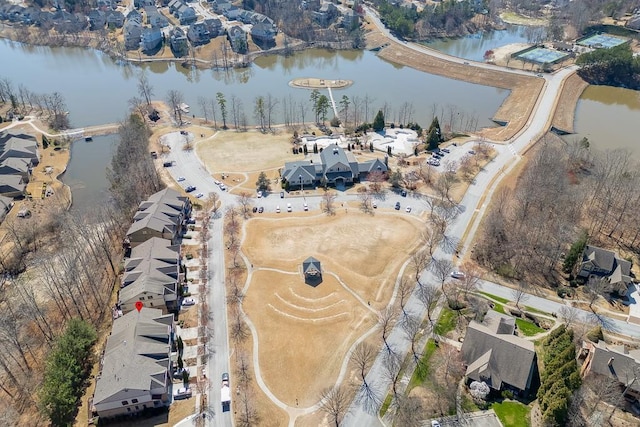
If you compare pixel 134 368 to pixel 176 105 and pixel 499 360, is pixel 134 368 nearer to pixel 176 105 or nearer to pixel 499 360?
pixel 499 360

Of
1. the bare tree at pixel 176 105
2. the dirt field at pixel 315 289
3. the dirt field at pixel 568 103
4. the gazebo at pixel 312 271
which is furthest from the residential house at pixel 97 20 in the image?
the dirt field at pixel 568 103

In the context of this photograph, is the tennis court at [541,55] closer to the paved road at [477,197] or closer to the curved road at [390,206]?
the paved road at [477,197]

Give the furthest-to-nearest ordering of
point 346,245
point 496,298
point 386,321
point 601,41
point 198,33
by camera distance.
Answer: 1. point 198,33
2. point 601,41
3. point 346,245
4. point 496,298
5. point 386,321

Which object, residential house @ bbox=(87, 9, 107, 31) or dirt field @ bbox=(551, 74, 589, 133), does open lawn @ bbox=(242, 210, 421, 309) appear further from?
residential house @ bbox=(87, 9, 107, 31)

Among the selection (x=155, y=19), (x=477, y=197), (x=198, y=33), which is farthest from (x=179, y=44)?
(x=477, y=197)

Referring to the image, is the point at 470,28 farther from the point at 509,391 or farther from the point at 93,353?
the point at 93,353

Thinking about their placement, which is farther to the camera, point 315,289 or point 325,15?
point 325,15
